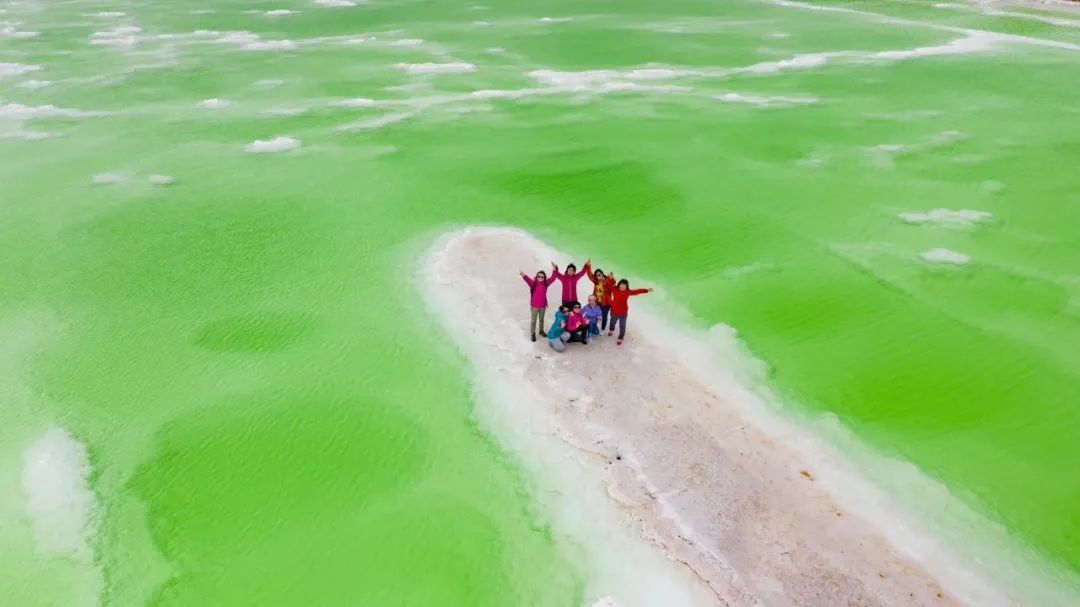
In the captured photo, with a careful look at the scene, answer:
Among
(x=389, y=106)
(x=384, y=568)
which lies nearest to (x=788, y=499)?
(x=384, y=568)

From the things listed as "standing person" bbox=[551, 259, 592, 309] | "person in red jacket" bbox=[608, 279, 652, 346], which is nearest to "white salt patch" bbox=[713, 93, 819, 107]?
"person in red jacket" bbox=[608, 279, 652, 346]

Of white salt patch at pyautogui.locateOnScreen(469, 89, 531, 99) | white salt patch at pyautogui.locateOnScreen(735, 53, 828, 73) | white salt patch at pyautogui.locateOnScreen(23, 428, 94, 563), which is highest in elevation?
white salt patch at pyautogui.locateOnScreen(735, 53, 828, 73)

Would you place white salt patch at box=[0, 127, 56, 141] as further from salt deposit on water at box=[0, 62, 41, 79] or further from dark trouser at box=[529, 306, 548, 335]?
dark trouser at box=[529, 306, 548, 335]

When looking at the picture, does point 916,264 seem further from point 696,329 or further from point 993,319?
point 696,329

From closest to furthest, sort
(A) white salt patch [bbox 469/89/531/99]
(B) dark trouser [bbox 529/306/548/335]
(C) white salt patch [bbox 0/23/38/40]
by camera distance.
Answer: (B) dark trouser [bbox 529/306/548/335] < (A) white salt patch [bbox 469/89/531/99] < (C) white salt patch [bbox 0/23/38/40]

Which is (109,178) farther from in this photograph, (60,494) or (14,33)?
(14,33)

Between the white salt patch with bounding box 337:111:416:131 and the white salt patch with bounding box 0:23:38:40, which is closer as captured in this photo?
the white salt patch with bounding box 337:111:416:131

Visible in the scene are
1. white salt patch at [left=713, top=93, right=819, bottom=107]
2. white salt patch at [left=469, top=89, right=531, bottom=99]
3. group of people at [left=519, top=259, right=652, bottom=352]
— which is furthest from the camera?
white salt patch at [left=469, top=89, right=531, bottom=99]
